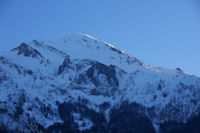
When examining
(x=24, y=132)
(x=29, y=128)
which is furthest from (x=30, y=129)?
(x=24, y=132)

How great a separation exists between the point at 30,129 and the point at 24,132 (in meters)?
13.7

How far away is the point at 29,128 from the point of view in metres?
187

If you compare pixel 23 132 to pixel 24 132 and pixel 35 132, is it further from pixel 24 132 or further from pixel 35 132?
pixel 35 132

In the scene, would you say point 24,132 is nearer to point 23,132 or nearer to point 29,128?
point 23,132

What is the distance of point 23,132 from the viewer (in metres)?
200

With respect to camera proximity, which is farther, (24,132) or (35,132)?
(24,132)

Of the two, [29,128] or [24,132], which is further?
[24,132]

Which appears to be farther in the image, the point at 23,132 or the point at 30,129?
the point at 23,132

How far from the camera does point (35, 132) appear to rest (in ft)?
611

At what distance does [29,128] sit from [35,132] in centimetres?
365

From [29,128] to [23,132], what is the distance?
14806 millimetres

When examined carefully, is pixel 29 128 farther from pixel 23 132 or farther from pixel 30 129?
pixel 23 132

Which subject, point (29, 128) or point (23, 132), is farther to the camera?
point (23, 132)

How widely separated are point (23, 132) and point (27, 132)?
19.1 feet
